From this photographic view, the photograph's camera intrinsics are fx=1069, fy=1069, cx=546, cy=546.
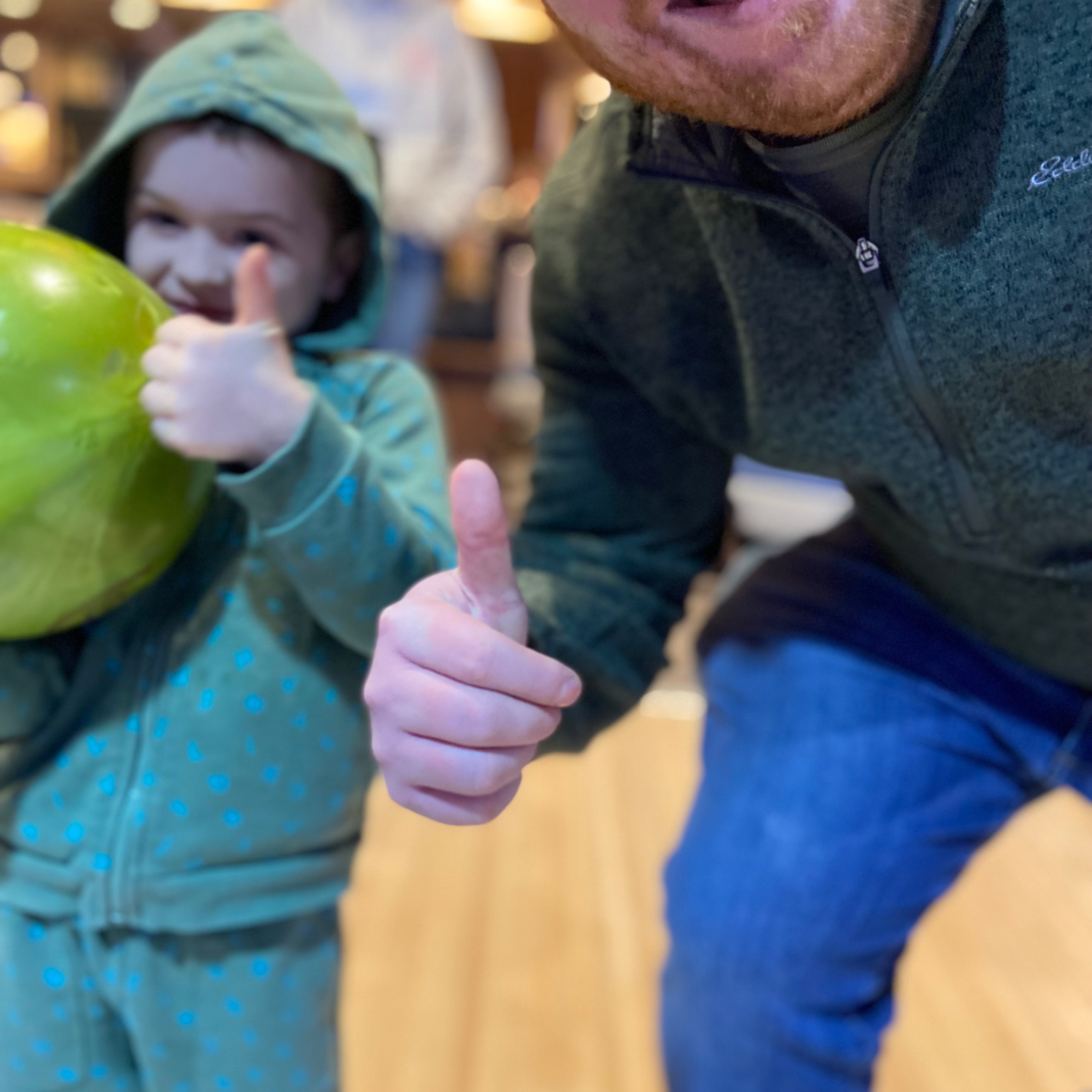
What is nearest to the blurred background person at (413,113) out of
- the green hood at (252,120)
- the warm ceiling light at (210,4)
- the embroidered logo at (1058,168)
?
the warm ceiling light at (210,4)

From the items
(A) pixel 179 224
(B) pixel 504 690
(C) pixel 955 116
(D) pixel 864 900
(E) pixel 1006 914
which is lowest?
(E) pixel 1006 914

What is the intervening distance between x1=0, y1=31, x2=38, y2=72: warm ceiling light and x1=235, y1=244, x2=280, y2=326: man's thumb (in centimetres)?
359

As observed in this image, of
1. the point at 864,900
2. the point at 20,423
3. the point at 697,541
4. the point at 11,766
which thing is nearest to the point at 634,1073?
the point at 864,900

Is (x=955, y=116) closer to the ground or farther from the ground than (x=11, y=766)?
farther from the ground

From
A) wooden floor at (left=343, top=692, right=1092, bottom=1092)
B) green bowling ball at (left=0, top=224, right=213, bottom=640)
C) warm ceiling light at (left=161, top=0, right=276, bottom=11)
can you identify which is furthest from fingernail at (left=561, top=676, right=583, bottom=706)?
warm ceiling light at (left=161, top=0, right=276, bottom=11)

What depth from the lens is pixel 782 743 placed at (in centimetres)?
85

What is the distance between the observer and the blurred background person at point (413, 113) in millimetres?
2242

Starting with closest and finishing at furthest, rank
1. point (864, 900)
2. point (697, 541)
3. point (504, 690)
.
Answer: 1. point (504, 690)
2. point (864, 900)
3. point (697, 541)

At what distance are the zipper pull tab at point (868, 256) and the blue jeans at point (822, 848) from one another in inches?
13.9

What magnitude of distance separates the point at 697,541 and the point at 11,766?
55 centimetres

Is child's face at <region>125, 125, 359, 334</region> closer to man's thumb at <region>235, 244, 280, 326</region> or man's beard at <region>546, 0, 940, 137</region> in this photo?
man's thumb at <region>235, 244, 280, 326</region>

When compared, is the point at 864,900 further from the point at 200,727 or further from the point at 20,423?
the point at 20,423

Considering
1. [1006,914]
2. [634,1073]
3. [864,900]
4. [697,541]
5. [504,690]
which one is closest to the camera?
[504,690]

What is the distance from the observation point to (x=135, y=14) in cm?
354
